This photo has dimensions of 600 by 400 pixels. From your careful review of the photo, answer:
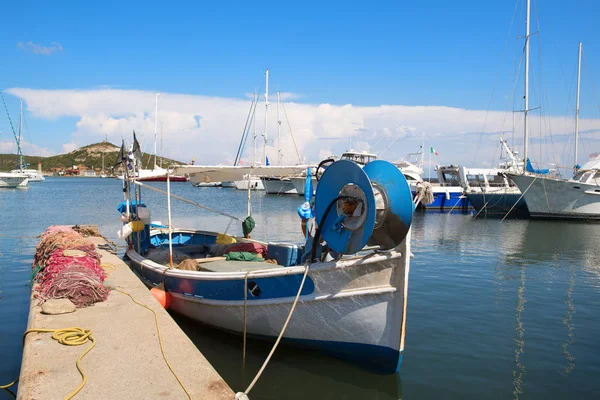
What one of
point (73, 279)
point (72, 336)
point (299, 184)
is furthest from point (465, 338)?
point (299, 184)

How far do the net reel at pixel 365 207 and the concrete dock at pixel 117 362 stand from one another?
2454 millimetres

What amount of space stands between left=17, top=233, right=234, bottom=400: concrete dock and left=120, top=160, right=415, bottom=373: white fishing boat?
1368mm

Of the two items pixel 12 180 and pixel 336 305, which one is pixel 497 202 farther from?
pixel 12 180

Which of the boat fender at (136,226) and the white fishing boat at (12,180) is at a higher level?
the boat fender at (136,226)

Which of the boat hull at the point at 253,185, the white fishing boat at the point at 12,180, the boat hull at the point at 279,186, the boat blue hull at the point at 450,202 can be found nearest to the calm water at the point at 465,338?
the boat blue hull at the point at 450,202

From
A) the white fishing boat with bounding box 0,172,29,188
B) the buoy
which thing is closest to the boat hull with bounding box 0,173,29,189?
the white fishing boat with bounding box 0,172,29,188

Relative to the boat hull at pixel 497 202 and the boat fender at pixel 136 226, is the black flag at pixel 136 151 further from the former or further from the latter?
the boat hull at pixel 497 202

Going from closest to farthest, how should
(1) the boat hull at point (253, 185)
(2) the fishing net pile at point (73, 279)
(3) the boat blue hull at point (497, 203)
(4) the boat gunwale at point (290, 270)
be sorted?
(4) the boat gunwale at point (290, 270) < (2) the fishing net pile at point (73, 279) < (3) the boat blue hull at point (497, 203) < (1) the boat hull at point (253, 185)

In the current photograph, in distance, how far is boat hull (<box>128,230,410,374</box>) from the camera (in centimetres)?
632

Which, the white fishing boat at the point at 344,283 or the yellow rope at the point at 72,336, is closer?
the yellow rope at the point at 72,336

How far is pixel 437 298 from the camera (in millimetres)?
10953

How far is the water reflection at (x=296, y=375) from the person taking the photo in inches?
249

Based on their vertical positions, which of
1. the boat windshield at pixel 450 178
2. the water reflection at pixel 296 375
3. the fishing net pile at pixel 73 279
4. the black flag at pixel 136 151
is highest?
the black flag at pixel 136 151

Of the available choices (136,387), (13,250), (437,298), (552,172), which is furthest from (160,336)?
(552,172)
